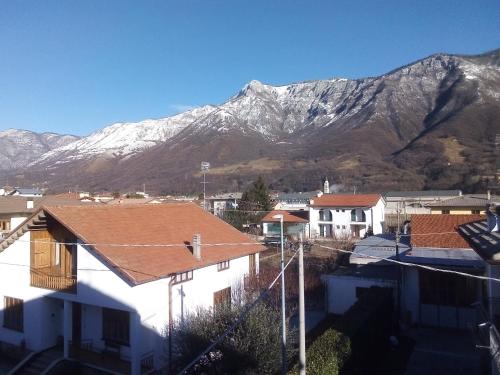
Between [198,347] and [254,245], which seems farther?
[254,245]

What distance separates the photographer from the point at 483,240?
374 inches

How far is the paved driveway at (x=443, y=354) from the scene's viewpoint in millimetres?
12859

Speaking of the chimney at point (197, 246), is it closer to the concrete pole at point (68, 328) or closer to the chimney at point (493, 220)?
the concrete pole at point (68, 328)

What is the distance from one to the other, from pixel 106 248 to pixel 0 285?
21.3 feet

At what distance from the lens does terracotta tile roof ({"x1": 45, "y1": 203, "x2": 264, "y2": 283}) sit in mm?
14547

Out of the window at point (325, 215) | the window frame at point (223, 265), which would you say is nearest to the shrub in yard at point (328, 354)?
the window frame at point (223, 265)

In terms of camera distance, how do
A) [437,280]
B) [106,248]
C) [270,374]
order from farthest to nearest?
[437,280] → [106,248] → [270,374]

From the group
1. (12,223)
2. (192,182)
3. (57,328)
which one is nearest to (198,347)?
(57,328)

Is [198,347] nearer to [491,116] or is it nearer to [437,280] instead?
[437,280]

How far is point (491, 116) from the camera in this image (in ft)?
501

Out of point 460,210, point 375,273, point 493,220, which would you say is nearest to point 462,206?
point 460,210

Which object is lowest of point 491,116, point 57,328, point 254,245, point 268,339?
point 57,328

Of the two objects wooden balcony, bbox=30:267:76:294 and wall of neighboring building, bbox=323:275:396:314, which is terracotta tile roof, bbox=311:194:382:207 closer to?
wall of neighboring building, bbox=323:275:396:314

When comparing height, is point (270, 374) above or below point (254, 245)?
below
